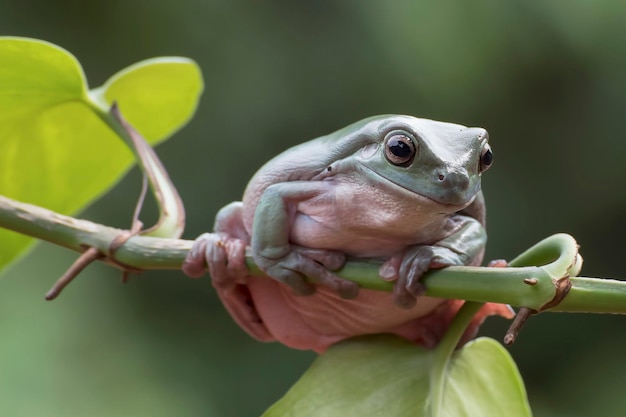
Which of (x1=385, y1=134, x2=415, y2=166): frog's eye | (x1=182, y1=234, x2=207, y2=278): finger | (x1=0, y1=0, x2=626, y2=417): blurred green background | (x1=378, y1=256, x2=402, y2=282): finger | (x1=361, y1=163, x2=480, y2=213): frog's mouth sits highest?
(x1=385, y1=134, x2=415, y2=166): frog's eye

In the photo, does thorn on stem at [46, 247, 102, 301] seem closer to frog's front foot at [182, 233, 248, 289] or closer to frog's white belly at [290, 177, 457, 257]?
frog's front foot at [182, 233, 248, 289]

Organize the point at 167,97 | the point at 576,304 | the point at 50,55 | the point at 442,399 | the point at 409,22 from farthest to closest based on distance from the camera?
the point at 409,22
the point at 167,97
the point at 50,55
the point at 442,399
the point at 576,304

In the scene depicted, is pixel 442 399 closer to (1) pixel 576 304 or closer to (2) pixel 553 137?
(1) pixel 576 304

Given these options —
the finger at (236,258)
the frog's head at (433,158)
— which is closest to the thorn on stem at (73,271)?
the finger at (236,258)

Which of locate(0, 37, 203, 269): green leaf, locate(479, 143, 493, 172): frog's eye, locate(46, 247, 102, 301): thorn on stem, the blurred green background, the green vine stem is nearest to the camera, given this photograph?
the green vine stem

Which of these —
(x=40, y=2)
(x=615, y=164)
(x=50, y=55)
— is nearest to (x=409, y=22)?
(x=615, y=164)

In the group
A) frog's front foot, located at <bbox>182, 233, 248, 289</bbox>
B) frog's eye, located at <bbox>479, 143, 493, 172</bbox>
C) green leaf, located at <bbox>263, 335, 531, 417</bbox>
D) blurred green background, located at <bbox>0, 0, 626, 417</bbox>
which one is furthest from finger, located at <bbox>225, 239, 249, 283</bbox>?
blurred green background, located at <bbox>0, 0, 626, 417</bbox>

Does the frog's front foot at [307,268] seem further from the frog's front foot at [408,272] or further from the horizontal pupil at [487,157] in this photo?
the horizontal pupil at [487,157]
